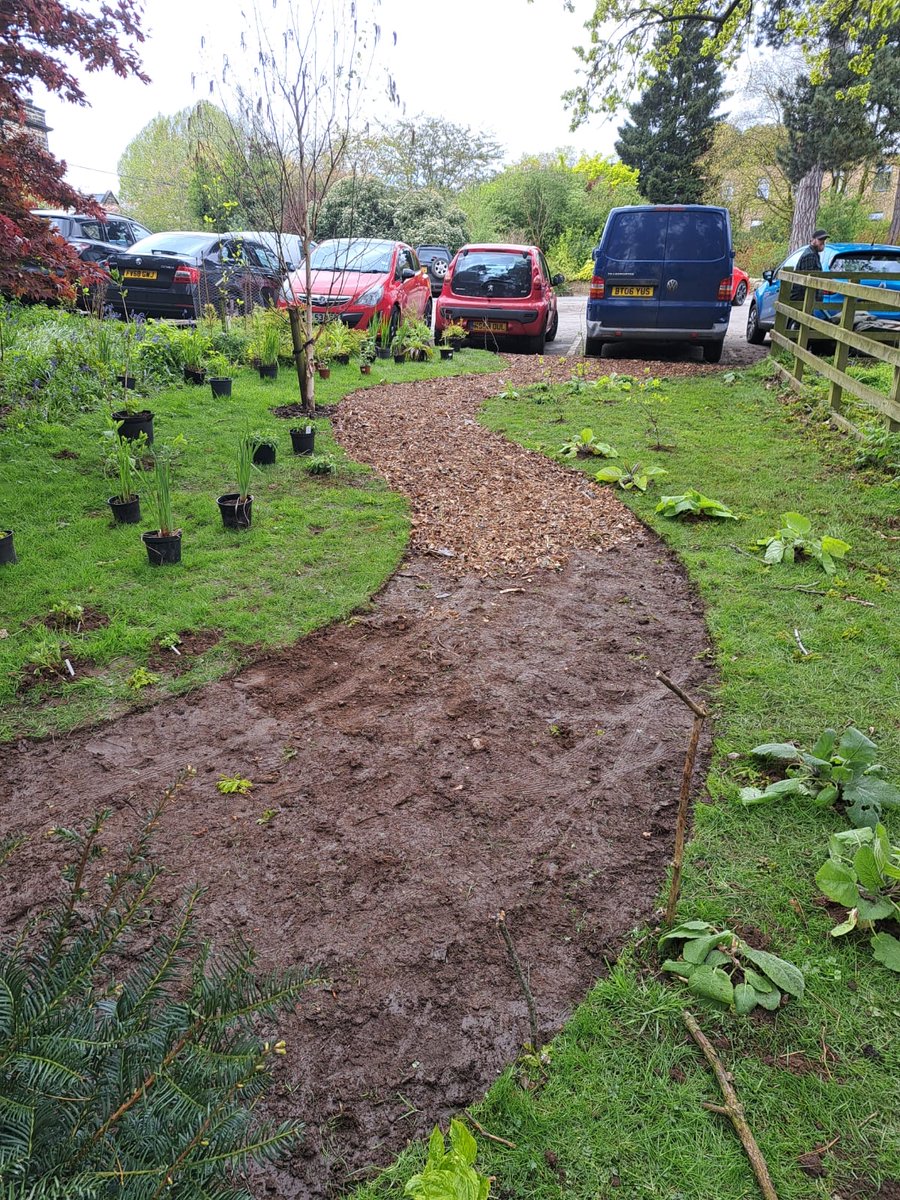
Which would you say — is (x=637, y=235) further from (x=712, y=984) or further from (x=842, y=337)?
(x=712, y=984)

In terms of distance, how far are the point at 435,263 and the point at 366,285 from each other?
10755 mm

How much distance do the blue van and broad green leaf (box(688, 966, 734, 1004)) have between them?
10.7 metres

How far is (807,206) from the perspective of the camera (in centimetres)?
2212

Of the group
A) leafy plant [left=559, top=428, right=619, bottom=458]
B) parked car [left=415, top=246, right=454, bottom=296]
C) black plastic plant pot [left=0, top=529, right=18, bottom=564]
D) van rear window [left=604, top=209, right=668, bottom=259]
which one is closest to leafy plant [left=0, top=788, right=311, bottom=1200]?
black plastic plant pot [left=0, top=529, right=18, bottom=564]

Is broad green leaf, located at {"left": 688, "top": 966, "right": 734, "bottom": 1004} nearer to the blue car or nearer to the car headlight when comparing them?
the blue car

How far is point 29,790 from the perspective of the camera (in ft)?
9.67

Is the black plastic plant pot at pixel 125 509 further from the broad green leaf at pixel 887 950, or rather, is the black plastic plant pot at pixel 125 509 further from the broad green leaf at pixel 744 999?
the broad green leaf at pixel 887 950

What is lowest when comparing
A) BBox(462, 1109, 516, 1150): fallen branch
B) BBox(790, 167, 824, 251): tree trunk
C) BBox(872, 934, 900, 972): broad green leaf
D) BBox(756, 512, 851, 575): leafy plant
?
BBox(462, 1109, 516, 1150): fallen branch

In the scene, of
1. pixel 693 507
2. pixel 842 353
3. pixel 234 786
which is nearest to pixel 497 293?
pixel 842 353

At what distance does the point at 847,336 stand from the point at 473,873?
707cm

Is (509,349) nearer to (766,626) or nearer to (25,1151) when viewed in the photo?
(766,626)

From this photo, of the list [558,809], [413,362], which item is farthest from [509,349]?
[558,809]

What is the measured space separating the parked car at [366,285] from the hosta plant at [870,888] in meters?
10.8

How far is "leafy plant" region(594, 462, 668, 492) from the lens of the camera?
21.0 feet
